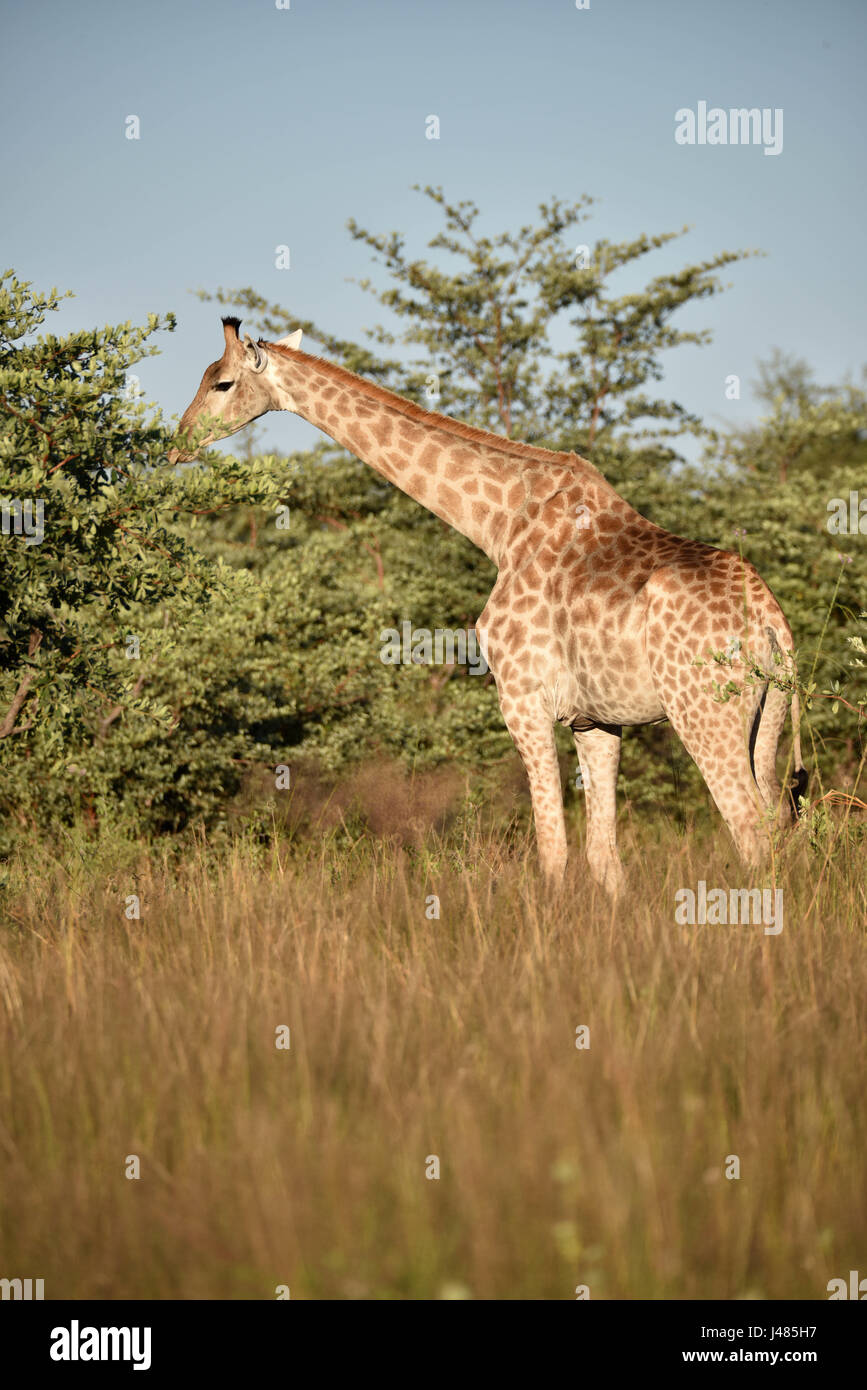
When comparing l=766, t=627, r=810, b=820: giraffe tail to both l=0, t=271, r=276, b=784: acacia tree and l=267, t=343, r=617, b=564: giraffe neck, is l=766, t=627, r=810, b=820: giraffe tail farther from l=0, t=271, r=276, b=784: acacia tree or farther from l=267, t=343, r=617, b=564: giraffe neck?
l=0, t=271, r=276, b=784: acacia tree

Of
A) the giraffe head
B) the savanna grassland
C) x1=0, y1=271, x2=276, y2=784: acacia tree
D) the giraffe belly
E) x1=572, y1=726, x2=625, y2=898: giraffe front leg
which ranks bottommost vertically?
the savanna grassland

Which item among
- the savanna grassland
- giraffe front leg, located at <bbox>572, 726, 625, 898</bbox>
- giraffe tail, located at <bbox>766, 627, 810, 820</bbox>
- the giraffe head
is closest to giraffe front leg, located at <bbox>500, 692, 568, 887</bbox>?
giraffe front leg, located at <bbox>572, 726, 625, 898</bbox>

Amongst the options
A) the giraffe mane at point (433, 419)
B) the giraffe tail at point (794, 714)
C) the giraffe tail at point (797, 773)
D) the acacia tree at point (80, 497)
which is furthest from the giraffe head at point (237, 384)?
the giraffe tail at point (797, 773)

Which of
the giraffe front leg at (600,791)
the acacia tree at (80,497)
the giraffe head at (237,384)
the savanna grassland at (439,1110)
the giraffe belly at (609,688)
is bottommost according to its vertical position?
the savanna grassland at (439,1110)

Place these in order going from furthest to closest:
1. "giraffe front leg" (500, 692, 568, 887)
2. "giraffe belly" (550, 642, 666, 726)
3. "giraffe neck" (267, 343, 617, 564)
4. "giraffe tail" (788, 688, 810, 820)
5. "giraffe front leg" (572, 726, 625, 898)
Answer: "giraffe neck" (267, 343, 617, 564)
"giraffe front leg" (572, 726, 625, 898)
"giraffe front leg" (500, 692, 568, 887)
"giraffe belly" (550, 642, 666, 726)
"giraffe tail" (788, 688, 810, 820)

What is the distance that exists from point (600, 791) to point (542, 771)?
607 millimetres

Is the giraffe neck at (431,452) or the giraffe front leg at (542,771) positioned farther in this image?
the giraffe neck at (431,452)

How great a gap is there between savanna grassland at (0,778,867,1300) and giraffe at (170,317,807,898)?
46.5 inches

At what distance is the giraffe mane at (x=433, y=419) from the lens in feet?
21.6

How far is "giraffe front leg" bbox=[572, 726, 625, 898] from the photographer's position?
629 centimetres

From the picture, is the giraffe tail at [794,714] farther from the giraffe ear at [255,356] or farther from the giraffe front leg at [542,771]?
the giraffe ear at [255,356]

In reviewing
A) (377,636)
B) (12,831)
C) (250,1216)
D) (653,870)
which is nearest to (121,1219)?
(250,1216)

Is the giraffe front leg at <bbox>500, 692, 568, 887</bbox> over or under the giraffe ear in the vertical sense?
under
